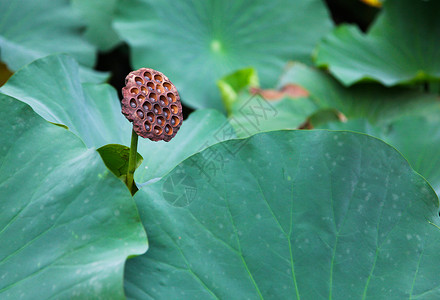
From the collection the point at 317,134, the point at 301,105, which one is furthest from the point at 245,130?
the point at 317,134

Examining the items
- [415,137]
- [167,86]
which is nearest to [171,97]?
[167,86]

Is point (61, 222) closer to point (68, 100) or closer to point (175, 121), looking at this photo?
point (175, 121)

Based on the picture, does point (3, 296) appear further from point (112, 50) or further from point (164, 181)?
point (112, 50)

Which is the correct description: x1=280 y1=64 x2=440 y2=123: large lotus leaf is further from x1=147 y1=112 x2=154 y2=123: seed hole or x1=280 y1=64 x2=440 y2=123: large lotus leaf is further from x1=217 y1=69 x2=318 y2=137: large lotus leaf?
x1=147 y1=112 x2=154 y2=123: seed hole

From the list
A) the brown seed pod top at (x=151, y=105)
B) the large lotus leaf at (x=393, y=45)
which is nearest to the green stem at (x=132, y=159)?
the brown seed pod top at (x=151, y=105)

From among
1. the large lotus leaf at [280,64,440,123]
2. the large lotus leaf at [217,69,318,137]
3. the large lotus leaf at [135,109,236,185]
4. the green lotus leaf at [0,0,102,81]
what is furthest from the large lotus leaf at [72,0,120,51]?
the large lotus leaf at [135,109,236,185]

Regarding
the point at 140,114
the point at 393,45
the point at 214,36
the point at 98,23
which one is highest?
the point at 140,114

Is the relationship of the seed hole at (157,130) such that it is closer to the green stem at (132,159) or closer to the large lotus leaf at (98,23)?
the green stem at (132,159)
